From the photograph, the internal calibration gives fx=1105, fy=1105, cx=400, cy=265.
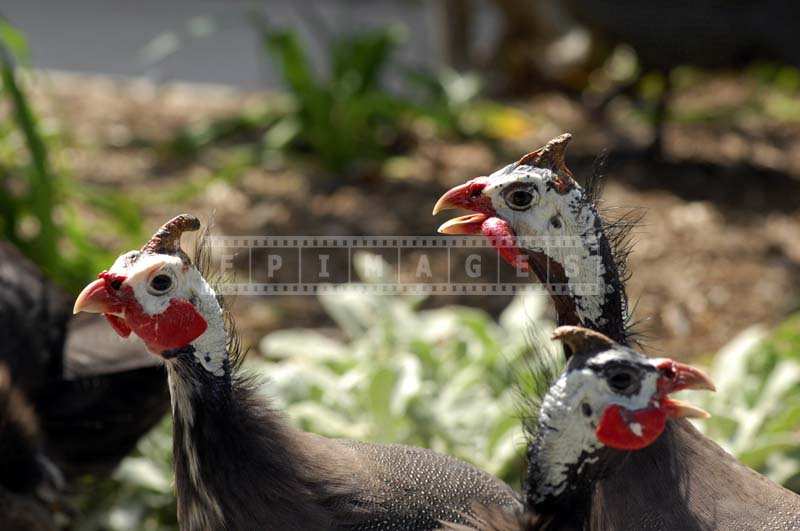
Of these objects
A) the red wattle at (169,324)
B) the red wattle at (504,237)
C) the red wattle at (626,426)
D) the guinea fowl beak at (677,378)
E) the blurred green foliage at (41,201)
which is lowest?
the red wattle at (626,426)

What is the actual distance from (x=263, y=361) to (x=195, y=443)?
171 cm

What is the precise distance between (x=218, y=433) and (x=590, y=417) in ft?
2.28

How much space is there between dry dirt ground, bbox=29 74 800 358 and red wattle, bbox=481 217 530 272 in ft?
5.85

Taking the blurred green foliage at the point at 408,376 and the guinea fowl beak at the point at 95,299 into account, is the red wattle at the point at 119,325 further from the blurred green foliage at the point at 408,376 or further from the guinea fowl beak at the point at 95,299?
the blurred green foliage at the point at 408,376

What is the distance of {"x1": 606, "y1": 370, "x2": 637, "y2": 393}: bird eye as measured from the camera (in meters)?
1.87

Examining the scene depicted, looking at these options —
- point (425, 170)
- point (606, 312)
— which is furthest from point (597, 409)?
point (425, 170)

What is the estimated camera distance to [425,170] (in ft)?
17.4

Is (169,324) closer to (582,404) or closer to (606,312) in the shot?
(582,404)

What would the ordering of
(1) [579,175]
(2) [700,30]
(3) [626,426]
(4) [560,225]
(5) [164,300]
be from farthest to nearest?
(1) [579,175] → (2) [700,30] → (4) [560,225] → (5) [164,300] → (3) [626,426]

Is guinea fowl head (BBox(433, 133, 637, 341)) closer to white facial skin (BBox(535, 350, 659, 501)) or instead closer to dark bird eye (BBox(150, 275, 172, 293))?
white facial skin (BBox(535, 350, 659, 501))

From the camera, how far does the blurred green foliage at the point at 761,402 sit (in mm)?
2963

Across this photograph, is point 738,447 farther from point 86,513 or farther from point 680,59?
point 680,59

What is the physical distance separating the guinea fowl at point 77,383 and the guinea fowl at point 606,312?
1.10m

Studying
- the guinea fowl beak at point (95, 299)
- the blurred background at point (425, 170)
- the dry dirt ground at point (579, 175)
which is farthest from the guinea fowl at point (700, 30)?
the guinea fowl beak at point (95, 299)
